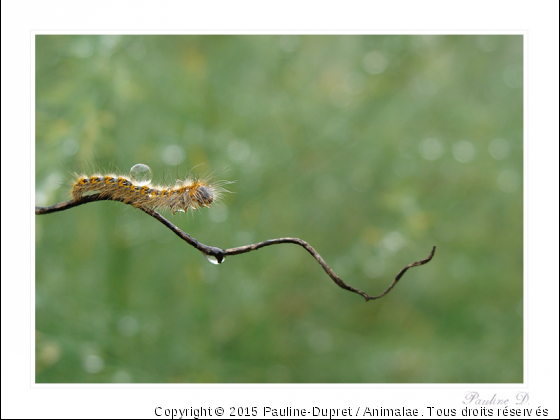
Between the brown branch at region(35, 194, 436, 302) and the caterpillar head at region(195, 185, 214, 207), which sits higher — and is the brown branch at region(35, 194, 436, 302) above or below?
below

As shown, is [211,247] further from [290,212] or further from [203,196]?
[290,212]

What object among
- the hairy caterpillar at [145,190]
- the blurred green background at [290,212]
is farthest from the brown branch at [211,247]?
the blurred green background at [290,212]

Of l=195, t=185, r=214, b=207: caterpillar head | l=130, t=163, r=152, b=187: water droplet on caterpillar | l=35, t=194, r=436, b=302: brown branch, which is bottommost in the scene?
l=35, t=194, r=436, b=302: brown branch

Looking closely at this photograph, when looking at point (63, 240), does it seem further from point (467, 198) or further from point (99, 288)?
point (467, 198)

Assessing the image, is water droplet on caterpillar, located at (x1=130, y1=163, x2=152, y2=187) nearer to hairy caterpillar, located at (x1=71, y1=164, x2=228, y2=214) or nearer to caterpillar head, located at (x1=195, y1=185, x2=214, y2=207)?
hairy caterpillar, located at (x1=71, y1=164, x2=228, y2=214)

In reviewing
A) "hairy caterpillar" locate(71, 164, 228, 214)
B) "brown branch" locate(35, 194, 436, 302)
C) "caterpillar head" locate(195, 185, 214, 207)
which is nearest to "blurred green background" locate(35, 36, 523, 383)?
"hairy caterpillar" locate(71, 164, 228, 214)

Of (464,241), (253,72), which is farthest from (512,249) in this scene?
(253,72)
